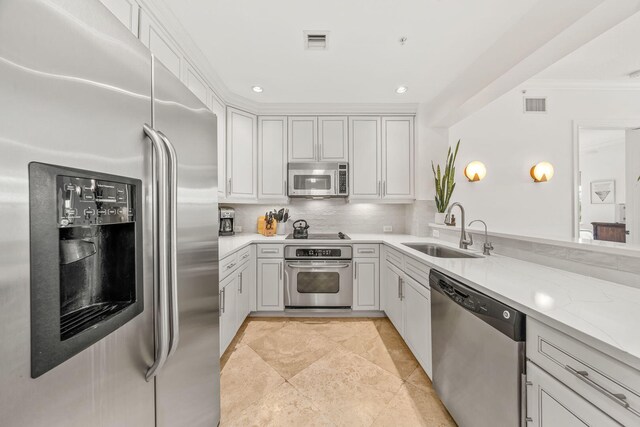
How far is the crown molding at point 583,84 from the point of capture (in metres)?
3.24

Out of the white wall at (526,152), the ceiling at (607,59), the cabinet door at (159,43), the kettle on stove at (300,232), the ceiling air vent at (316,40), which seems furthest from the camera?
the white wall at (526,152)

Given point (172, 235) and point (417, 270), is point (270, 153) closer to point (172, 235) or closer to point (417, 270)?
point (417, 270)

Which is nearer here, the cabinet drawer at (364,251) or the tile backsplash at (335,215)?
the cabinet drawer at (364,251)

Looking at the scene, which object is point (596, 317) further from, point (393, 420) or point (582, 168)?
point (582, 168)

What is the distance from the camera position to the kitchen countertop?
2.43ft

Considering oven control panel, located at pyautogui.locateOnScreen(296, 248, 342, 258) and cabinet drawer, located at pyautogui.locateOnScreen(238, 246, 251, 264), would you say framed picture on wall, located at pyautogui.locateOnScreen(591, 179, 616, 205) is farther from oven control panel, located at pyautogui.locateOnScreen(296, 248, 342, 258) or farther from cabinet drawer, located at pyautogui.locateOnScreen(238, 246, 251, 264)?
cabinet drawer, located at pyautogui.locateOnScreen(238, 246, 251, 264)

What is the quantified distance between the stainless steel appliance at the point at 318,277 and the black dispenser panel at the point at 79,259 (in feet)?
7.26

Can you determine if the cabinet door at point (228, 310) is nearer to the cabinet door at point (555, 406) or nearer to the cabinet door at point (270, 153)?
the cabinet door at point (270, 153)

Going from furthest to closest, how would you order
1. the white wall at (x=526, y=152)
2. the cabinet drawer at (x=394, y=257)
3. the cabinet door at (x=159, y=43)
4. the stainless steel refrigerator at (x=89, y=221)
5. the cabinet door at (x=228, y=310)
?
the white wall at (x=526, y=152), the cabinet drawer at (x=394, y=257), the cabinet door at (x=228, y=310), the cabinet door at (x=159, y=43), the stainless steel refrigerator at (x=89, y=221)

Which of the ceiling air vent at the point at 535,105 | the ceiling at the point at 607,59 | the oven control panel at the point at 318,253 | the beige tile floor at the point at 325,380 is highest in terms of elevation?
the ceiling at the point at 607,59

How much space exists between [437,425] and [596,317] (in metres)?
1.11

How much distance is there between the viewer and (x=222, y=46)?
6.82 feet

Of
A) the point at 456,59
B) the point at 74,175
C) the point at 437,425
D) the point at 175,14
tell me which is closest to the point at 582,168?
the point at 456,59

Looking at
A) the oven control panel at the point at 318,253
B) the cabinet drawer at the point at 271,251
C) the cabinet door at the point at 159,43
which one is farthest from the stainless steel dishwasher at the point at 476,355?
the cabinet door at the point at 159,43
